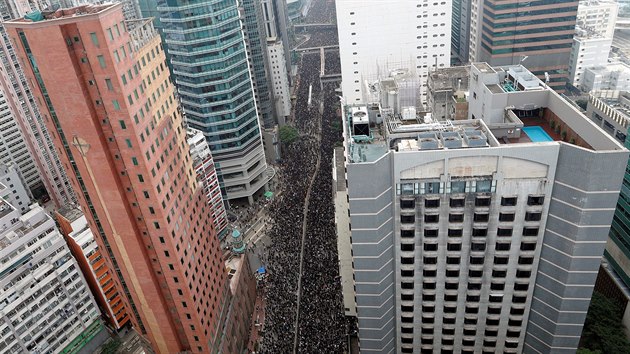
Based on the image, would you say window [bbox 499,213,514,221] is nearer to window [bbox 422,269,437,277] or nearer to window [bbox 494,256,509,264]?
window [bbox 494,256,509,264]

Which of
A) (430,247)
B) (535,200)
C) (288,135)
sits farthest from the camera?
(288,135)

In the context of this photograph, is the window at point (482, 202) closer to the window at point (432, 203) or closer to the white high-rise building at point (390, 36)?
the window at point (432, 203)

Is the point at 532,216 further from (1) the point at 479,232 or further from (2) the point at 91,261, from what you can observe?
(2) the point at 91,261

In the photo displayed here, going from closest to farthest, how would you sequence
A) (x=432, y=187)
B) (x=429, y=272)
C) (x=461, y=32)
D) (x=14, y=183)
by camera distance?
(x=432, y=187) < (x=429, y=272) < (x=14, y=183) < (x=461, y=32)

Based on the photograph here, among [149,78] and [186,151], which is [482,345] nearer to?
[186,151]

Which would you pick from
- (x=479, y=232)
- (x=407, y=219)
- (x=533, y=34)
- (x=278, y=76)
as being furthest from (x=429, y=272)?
(x=278, y=76)

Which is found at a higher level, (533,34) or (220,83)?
Result: (220,83)

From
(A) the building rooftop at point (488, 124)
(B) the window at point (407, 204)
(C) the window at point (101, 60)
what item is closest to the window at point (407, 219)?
(B) the window at point (407, 204)
